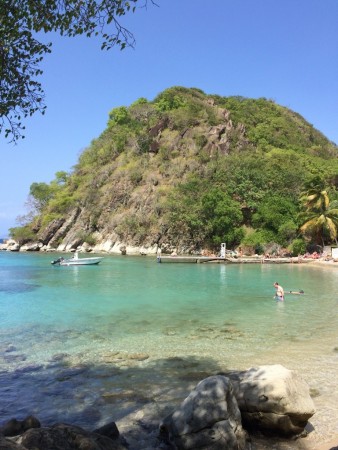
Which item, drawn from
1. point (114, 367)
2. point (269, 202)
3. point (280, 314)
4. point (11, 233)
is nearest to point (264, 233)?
point (269, 202)

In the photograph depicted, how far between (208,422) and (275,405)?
3.82 ft

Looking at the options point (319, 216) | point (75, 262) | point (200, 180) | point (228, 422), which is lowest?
point (228, 422)

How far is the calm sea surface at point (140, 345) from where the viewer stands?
302 inches

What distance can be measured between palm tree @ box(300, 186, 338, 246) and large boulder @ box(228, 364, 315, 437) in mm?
46044

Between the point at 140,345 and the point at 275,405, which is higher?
the point at 275,405

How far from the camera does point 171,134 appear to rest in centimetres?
8450

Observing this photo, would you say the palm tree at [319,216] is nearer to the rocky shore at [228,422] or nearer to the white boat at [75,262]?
the white boat at [75,262]

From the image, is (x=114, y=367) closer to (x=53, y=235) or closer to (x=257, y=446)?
(x=257, y=446)

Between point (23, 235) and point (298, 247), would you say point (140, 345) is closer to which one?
point (298, 247)

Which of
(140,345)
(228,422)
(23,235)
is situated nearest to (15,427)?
(228,422)

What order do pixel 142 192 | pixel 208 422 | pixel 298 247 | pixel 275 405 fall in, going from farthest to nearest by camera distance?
pixel 142 192 → pixel 298 247 → pixel 275 405 → pixel 208 422

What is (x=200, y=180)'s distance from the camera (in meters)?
70.0

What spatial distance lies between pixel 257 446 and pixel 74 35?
764cm

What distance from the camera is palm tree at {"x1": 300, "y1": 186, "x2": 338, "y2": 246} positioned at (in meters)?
49.0
